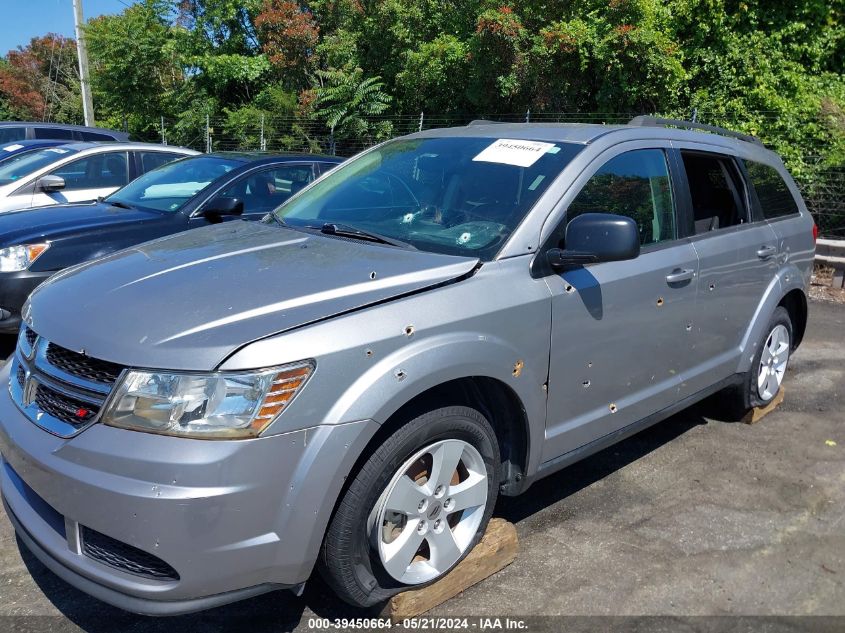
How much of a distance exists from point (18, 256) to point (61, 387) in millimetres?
3222

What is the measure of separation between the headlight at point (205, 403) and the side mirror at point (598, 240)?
137cm

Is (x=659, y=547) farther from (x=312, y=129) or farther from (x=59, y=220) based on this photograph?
(x=312, y=129)

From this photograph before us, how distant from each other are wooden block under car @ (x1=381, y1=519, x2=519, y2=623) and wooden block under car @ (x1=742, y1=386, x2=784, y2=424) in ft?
8.09

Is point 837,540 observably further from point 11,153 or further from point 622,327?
point 11,153

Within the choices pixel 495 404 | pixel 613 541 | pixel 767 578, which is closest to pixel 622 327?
pixel 495 404

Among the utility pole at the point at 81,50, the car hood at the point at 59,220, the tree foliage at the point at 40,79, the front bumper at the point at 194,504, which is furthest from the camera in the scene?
the tree foliage at the point at 40,79

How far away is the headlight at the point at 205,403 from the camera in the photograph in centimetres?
224

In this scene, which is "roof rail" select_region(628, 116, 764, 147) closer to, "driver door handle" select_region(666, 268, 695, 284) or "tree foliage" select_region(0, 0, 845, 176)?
"driver door handle" select_region(666, 268, 695, 284)

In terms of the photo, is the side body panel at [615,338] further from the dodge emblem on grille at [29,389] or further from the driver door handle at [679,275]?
the dodge emblem on grille at [29,389]

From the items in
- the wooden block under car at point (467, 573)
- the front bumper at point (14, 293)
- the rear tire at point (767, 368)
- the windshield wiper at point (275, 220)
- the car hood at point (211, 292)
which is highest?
the windshield wiper at point (275, 220)

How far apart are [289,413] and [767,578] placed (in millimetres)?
2264

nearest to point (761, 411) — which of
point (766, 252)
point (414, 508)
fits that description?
point (766, 252)

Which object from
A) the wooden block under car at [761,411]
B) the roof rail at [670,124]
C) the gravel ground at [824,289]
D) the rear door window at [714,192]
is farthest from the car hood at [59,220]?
the gravel ground at [824,289]

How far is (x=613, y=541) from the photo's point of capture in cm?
344
